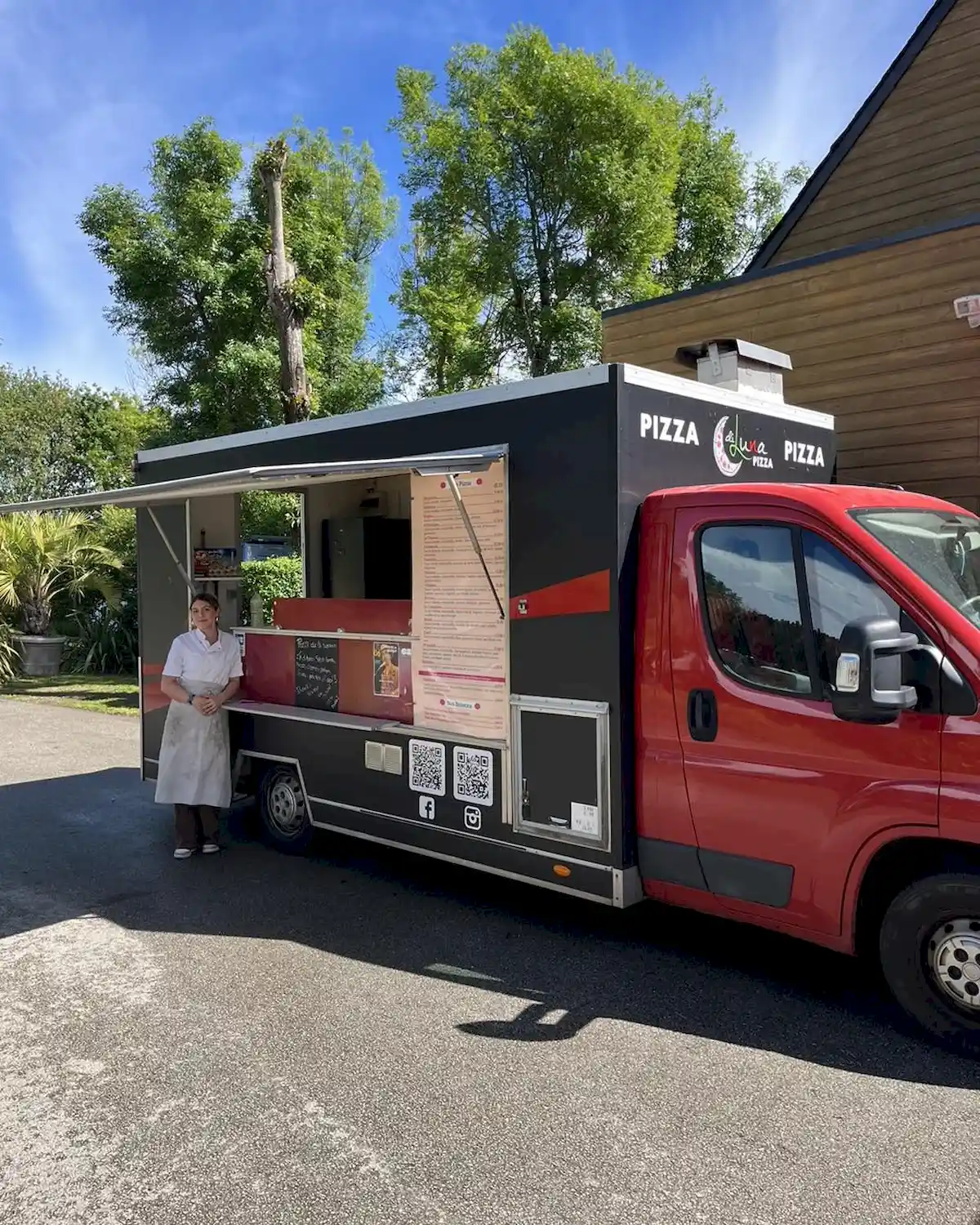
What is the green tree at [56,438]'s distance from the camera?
86.3 feet

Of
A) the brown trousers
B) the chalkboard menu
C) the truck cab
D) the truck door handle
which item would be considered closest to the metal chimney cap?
the truck cab

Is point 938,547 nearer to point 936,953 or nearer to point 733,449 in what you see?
point 733,449

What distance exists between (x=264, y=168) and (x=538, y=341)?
9.55 m

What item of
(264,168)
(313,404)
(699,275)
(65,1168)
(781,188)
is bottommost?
(65,1168)

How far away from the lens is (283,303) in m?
12.0

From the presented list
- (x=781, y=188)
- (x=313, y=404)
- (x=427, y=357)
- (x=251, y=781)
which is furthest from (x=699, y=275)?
(x=251, y=781)

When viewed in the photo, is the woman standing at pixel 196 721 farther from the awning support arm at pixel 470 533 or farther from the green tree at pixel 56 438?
the green tree at pixel 56 438

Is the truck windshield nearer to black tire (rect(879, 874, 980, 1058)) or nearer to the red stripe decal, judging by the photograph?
black tire (rect(879, 874, 980, 1058))

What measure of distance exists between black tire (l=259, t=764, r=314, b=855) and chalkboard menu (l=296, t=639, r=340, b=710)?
51cm

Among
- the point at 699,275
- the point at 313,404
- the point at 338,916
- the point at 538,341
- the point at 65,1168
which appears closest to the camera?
the point at 65,1168

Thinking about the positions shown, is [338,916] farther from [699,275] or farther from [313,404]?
[699,275]

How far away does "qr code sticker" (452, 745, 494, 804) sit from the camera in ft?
16.1

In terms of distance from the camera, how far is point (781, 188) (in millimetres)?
28156

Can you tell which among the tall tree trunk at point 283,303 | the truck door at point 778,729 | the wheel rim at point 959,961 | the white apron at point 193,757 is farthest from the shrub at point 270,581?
the wheel rim at point 959,961
